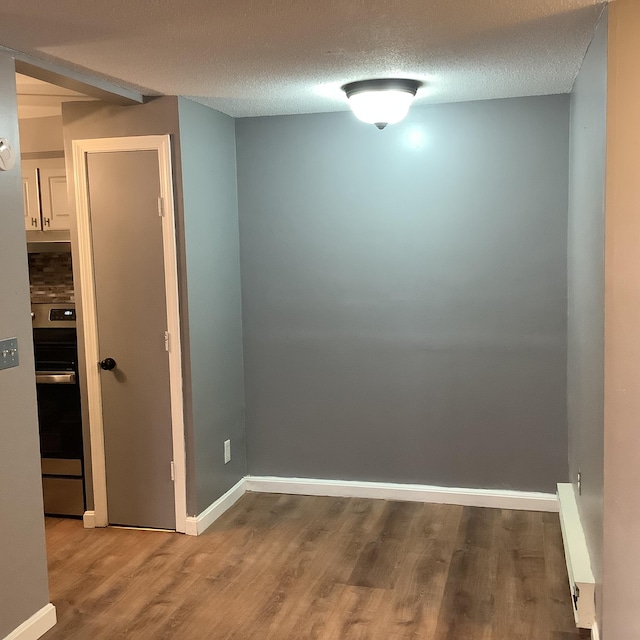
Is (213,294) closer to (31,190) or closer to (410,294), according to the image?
(410,294)

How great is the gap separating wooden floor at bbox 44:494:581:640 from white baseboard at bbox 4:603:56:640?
42 mm

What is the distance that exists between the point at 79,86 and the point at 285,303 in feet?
5.57

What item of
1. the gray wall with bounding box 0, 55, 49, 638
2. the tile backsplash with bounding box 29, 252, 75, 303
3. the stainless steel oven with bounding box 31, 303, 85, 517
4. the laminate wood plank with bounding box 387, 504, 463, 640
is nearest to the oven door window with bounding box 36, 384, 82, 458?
the stainless steel oven with bounding box 31, 303, 85, 517

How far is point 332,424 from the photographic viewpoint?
4.29 metres

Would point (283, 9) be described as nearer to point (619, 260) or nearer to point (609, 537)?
point (619, 260)

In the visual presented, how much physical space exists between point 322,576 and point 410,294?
1.61 metres

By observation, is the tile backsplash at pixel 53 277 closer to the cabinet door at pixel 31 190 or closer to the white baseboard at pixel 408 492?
the cabinet door at pixel 31 190

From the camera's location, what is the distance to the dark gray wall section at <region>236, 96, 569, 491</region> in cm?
387

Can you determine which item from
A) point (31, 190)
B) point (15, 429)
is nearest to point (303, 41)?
point (15, 429)

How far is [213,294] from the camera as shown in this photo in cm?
397

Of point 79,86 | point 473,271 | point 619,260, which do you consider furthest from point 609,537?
point 79,86

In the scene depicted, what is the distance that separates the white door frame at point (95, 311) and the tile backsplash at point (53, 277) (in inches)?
40.7

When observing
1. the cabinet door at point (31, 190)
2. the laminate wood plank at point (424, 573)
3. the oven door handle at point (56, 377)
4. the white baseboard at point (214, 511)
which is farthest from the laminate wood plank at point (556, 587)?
the cabinet door at point (31, 190)

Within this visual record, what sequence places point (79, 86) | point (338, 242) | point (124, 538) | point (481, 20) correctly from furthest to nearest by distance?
point (338, 242)
point (124, 538)
point (79, 86)
point (481, 20)
